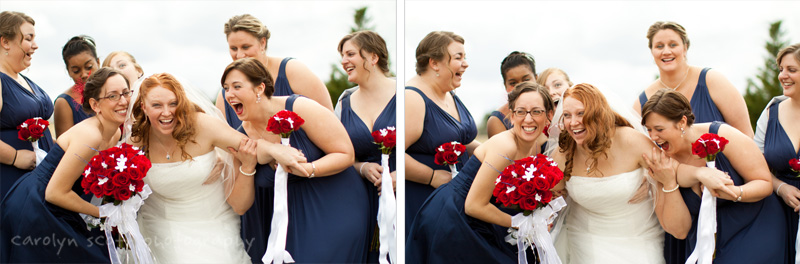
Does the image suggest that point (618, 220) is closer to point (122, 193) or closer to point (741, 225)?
point (741, 225)

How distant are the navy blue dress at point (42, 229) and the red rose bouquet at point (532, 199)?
2424mm

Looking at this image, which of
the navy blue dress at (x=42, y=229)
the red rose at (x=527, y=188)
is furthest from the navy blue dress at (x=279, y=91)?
the red rose at (x=527, y=188)

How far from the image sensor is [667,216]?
372cm

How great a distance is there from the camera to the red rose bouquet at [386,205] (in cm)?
406

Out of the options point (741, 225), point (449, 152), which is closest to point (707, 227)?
point (741, 225)

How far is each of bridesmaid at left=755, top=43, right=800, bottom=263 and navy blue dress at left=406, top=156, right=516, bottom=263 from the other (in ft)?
5.17

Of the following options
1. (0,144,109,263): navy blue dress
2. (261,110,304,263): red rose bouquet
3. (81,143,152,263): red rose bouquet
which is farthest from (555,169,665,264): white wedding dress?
(0,144,109,263): navy blue dress

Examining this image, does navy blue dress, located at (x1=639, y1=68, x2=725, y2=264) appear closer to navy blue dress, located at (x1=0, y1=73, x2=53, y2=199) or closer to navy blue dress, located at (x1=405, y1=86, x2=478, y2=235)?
navy blue dress, located at (x1=405, y1=86, x2=478, y2=235)

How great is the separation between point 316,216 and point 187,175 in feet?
2.60

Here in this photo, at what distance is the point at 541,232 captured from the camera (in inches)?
151

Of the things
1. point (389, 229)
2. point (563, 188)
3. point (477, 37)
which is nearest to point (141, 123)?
point (389, 229)

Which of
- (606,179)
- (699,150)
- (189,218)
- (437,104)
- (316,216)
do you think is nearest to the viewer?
(699,150)

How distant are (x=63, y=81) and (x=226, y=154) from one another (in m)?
1.04

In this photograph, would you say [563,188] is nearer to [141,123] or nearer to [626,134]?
[626,134]
